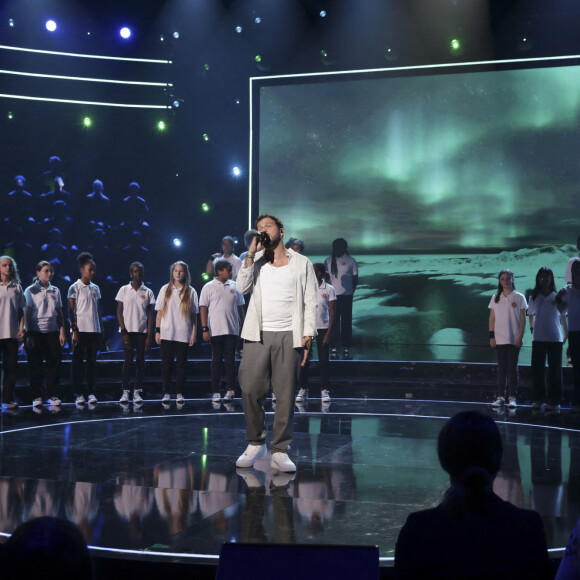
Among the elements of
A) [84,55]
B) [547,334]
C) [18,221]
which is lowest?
[547,334]

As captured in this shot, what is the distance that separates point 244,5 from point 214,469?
8587 millimetres

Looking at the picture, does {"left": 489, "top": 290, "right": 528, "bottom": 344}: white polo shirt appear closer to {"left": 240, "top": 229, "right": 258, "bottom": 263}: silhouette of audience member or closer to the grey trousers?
{"left": 240, "top": 229, "right": 258, "bottom": 263}: silhouette of audience member

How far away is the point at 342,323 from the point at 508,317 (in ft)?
11.0

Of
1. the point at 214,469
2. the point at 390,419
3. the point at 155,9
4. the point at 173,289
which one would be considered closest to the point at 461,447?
the point at 214,469

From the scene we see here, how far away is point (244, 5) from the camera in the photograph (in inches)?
464

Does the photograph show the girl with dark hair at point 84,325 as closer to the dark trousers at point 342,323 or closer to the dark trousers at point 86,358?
the dark trousers at point 86,358

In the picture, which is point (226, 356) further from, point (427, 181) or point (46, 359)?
point (427, 181)

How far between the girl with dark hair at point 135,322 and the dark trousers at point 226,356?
2.76 ft

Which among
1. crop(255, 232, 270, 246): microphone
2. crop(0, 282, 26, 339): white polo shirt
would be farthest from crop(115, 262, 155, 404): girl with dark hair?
crop(255, 232, 270, 246): microphone

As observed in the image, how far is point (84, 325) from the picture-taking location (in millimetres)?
8672

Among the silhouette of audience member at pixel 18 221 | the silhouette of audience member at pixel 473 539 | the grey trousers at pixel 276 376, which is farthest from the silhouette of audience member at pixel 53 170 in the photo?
the silhouette of audience member at pixel 473 539

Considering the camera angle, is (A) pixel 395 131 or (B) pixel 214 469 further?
(A) pixel 395 131

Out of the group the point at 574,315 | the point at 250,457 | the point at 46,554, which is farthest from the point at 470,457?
the point at 574,315

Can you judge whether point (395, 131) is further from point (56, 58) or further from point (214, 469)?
point (214, 469)
